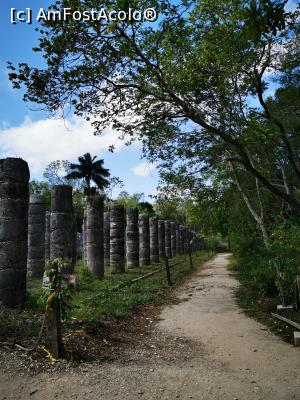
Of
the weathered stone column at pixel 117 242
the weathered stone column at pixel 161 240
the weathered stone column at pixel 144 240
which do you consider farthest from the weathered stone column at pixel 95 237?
the weathered stone column at pixel 161 240

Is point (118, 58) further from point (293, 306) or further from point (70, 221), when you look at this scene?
point (293, 306)

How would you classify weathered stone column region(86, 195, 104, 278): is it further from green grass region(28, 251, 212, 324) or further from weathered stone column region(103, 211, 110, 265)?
weathered stone column region(103, 211, 110, 265)

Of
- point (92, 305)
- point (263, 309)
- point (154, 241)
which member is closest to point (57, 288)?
point (92, 305)

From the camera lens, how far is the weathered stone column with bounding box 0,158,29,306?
348 inches

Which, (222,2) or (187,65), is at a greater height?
(222,2)

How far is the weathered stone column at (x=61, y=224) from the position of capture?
464 inches

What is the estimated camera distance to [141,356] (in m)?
5.80

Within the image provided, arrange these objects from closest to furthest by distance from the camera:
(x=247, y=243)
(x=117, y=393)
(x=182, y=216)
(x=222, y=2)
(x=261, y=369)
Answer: (x=117, y=393) → (x=261, y=369) → (x=222, y=2) → (x=247, y=243) → (x=182, y=216)

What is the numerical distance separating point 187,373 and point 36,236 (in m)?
12.4

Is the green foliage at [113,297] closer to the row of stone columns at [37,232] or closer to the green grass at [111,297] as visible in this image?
the green grass at [111,297]

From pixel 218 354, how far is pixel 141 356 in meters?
1.19

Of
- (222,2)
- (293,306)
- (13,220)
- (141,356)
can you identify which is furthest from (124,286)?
(222,2)

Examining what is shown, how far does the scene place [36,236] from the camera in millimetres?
16234

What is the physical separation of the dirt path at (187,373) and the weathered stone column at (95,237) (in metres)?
7.87
